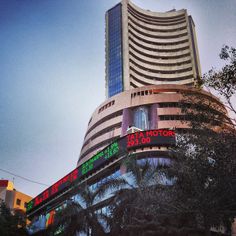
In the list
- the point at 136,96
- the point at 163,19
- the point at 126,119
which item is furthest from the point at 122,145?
the point at 163,19

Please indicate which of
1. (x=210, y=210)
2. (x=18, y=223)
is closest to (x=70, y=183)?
(x=18, y=223)

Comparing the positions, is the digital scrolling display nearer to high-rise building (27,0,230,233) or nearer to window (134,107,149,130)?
high-rise building (27,0,230,233)

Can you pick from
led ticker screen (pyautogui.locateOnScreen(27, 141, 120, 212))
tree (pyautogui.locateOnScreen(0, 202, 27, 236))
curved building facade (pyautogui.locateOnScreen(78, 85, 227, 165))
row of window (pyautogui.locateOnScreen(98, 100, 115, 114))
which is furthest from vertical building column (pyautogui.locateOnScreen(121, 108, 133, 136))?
tree (pyautogui.locateOnScreen(0, 202, 27, 236))

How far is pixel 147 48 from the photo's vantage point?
136m

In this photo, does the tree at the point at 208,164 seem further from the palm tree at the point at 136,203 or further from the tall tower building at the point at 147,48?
the tall tower building at the point at 147,48

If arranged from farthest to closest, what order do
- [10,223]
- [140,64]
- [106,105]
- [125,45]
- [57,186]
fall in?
[140,64], [125,45], [106,105], [57,186], [10,223]

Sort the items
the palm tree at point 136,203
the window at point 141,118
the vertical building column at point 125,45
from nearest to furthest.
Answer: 1. the palm tree at point 136,203
2. the window at point 141,118
3. the vertical building column at point 125,45

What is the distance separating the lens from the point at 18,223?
36.6m

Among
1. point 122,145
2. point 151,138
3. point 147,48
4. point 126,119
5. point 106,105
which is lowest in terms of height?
point 122,145

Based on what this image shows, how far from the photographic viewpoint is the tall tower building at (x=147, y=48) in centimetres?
11731

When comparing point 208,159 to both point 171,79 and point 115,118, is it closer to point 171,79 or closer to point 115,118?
point 115,118

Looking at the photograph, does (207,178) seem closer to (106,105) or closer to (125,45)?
(106,105)

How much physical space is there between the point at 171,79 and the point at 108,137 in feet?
215

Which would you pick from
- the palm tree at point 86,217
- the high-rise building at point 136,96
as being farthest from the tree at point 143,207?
the high-rise building at point 136,96
